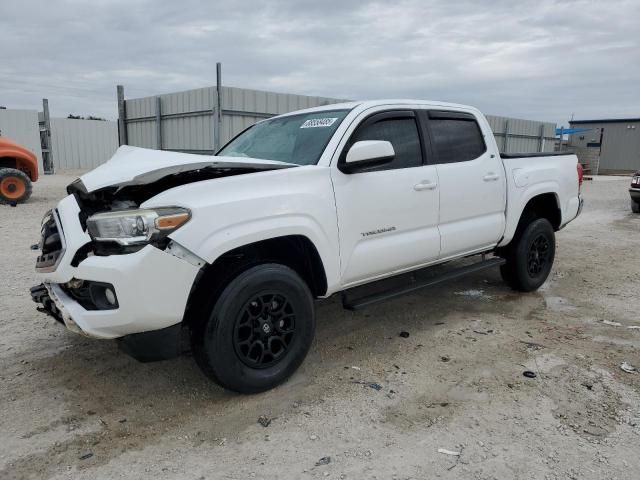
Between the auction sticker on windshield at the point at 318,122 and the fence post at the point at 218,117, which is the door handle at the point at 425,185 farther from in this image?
the fence post at the point at 218,117

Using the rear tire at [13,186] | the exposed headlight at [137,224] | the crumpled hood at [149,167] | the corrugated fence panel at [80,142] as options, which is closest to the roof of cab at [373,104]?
the crumpled hood at [149,167]

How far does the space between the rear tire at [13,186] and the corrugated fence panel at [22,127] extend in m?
10.9

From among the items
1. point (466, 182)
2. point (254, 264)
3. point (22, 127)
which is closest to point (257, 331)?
point (254, 264)

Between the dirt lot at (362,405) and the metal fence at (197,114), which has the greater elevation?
the metal fence at (197,114)

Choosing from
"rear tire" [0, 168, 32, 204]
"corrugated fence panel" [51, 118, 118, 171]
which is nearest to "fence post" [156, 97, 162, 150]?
"rear tire" [0, 168, 32, 204]

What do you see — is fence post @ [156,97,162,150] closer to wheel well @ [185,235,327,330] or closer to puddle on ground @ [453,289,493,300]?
puddle on ground @ [453,289,493,300]

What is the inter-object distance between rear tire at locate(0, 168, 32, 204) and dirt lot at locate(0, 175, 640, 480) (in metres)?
8.58

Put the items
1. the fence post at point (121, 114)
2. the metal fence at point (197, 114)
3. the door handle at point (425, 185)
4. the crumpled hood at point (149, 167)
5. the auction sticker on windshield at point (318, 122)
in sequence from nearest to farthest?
1. the crumpled hood at point (149, 167)
2. the auction sticker on windshield at point (318, 122)
3. the door handle at point (425, 185)
4. the metal fence at point (197, 114)
5. the fence post at point (121, 114)

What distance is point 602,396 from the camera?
3229mm

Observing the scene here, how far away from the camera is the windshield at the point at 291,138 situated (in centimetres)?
368

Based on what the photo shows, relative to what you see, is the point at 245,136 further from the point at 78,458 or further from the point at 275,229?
the point at 78,458

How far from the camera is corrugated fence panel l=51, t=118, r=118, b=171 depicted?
24.5m

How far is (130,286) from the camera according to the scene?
8.60 feet

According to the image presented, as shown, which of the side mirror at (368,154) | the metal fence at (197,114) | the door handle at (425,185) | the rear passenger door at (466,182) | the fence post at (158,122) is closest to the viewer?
the side mirror at (368,154)
